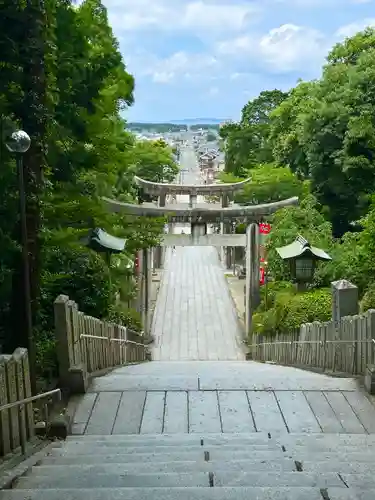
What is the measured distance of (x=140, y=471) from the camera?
14.1 feet

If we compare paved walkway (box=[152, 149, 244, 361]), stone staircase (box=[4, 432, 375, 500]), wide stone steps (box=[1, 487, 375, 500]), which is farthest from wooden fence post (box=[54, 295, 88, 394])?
paved walkway (box=[152, 149, 244, 361])

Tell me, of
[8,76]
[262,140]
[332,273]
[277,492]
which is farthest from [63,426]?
[262,140]

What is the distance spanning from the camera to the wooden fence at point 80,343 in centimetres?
727

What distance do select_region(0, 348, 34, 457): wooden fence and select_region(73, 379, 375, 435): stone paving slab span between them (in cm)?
113

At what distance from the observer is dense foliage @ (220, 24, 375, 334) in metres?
15.8

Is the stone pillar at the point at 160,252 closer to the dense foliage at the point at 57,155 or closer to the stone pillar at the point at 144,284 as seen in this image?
the stone pillar at the point at 144,284

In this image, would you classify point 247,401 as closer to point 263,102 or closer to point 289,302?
point 289,302

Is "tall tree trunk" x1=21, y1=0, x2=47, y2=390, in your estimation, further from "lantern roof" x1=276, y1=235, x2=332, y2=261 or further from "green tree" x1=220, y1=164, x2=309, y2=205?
"green tree" x1=220, y1=164, x2=309, y2=205

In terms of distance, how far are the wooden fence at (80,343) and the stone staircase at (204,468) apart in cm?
146

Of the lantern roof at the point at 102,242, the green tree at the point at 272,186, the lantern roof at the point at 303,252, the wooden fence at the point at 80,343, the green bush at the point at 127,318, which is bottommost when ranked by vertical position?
the green bush at the point at 127,318

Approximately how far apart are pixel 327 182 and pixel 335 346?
667 inches

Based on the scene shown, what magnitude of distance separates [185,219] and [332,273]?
9.00 metres

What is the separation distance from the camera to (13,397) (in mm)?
4988

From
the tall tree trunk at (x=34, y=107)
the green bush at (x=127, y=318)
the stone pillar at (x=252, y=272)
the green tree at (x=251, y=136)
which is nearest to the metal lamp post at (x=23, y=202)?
the tall tree trunk at (x=34, y=107)
